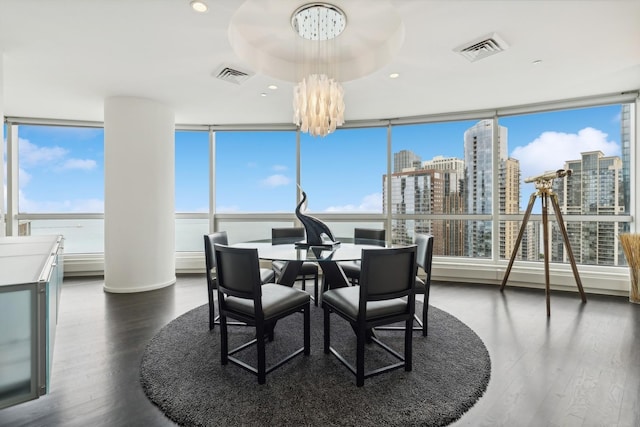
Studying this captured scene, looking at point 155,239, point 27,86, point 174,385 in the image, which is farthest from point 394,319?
point 27,86

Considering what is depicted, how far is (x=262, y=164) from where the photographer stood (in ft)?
18.9

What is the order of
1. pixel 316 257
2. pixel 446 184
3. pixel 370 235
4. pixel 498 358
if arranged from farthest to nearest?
1. pixel 446 184
2. pixel 370 235
3. pixel 316 257
4. pixel 498 358

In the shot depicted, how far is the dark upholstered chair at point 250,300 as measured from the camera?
204 centimetres

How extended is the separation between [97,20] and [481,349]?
4.10 m

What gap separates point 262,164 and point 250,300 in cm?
394

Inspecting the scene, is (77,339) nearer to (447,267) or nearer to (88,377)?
(88,377)

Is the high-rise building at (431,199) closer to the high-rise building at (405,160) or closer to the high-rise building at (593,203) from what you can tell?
the high-rise building at (405,160)

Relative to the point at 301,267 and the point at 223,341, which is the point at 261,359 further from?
the point at 301,267

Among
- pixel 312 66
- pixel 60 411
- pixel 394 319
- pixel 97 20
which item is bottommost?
pixel 60 411

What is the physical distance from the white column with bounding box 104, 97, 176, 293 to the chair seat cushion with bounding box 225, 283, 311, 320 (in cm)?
274

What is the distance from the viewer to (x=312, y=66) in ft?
11.9

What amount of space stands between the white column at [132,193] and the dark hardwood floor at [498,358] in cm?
39

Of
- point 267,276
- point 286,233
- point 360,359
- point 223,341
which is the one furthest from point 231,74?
point 360,359

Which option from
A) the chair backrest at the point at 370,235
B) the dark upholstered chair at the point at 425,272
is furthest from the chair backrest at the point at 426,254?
the chair backrest at the point at 370,235
